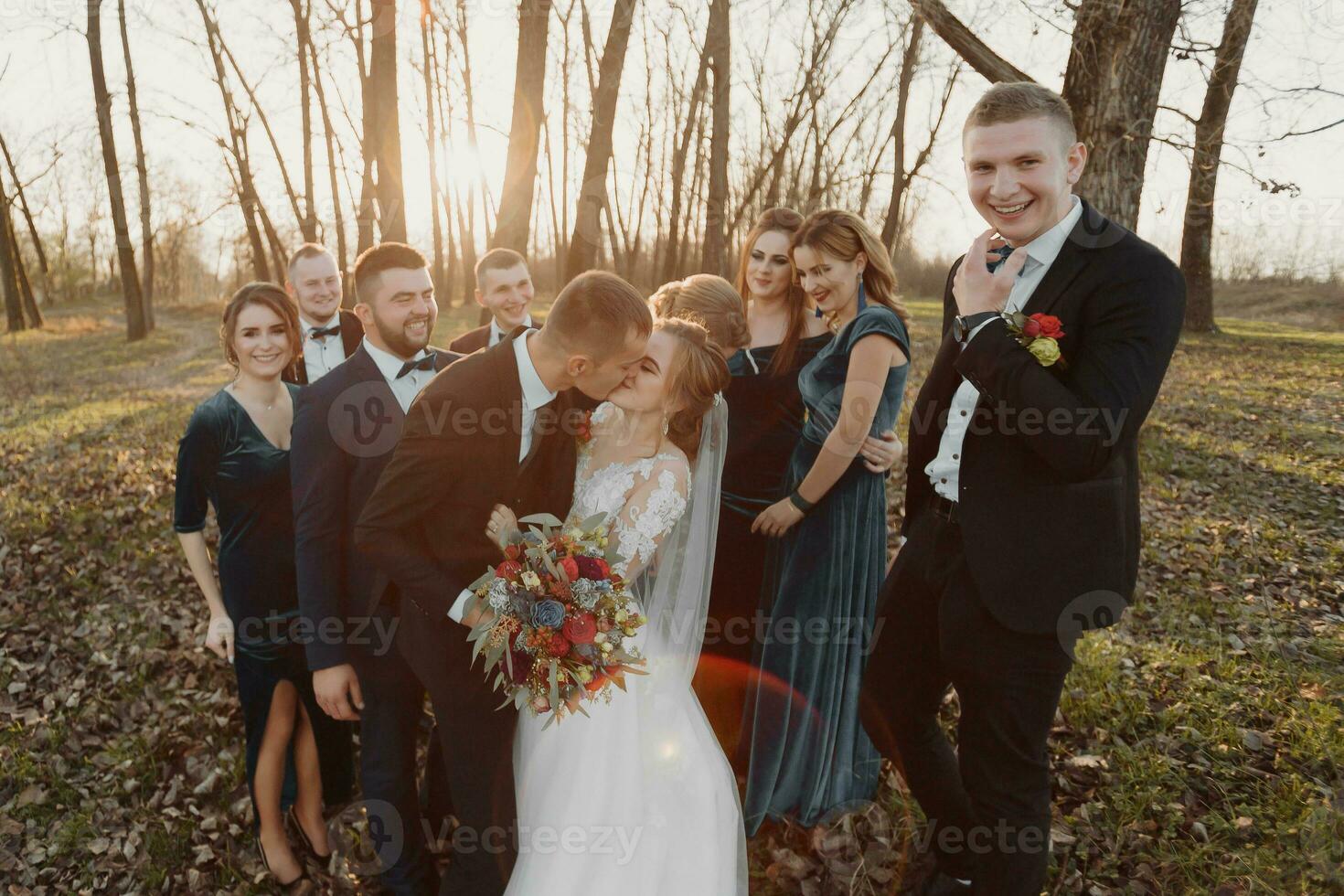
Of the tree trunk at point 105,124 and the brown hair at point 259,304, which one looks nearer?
the brown hair at point 259,304

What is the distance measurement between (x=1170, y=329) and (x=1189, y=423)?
10.3 meters

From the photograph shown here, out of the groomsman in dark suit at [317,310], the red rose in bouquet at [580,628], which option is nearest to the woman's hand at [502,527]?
the red rose in bouquet at [580,628]

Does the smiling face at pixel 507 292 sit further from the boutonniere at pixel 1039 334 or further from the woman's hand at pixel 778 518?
the boutonniere at pixel 1039 334

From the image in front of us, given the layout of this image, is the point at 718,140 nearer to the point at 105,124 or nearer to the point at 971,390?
the point at 971,390

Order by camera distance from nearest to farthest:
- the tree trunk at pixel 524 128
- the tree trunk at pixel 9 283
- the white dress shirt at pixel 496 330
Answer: the white dress shirt at pixel 496 330 → the tree trunk at pixel 524 128 → the tree trunk at pixel 9 283

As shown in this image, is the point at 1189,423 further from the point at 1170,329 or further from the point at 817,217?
the point at 1170,329

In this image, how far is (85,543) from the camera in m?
7.32

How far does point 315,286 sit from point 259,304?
6.42ft

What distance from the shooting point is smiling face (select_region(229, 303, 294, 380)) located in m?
3.73

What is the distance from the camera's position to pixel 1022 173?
2.42 meters

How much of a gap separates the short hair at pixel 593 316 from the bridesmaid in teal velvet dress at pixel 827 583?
1278mm

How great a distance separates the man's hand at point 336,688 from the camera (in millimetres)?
3283

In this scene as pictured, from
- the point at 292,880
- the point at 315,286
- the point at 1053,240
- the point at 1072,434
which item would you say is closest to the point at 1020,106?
the point at 1053,240

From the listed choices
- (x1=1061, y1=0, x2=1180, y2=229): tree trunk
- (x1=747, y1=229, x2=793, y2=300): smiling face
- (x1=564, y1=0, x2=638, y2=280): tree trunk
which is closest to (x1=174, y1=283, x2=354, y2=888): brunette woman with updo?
(x1=747, y1=229, x2=793, y2=300): smiling face
